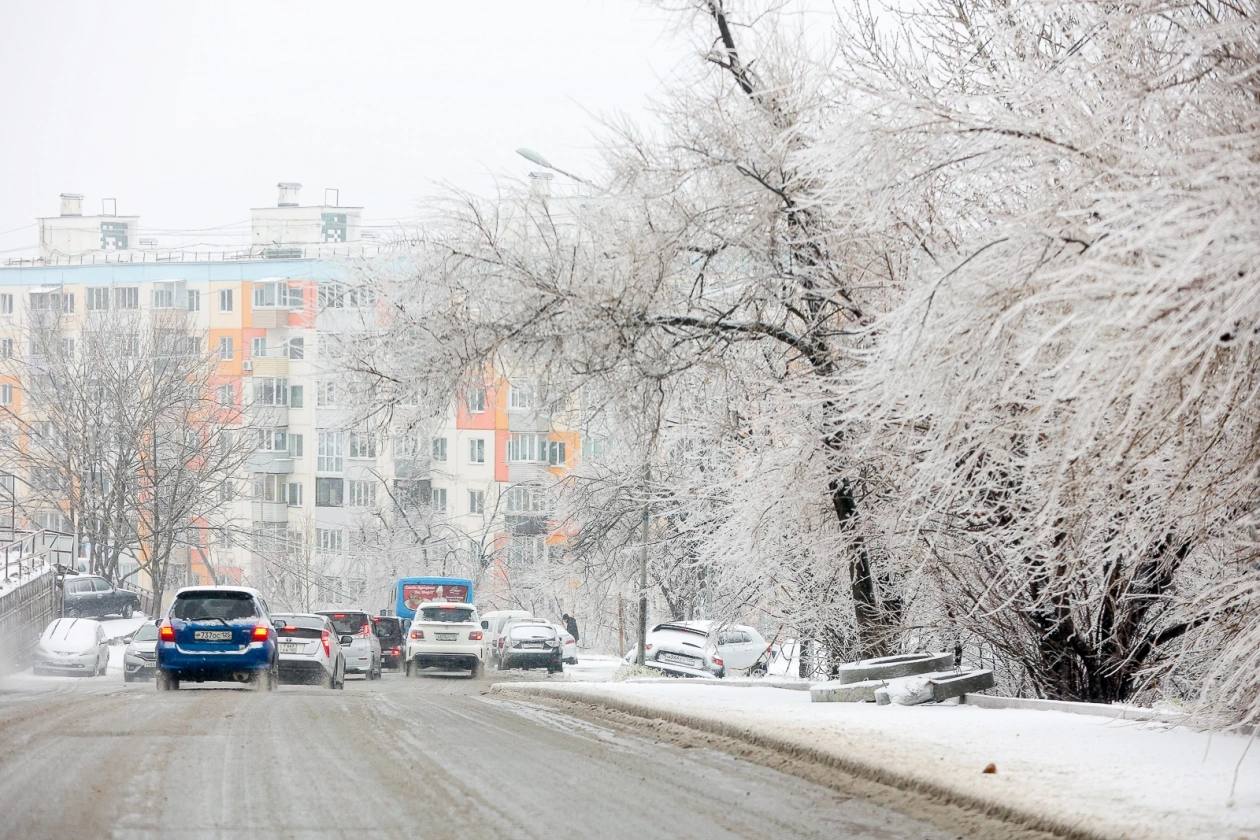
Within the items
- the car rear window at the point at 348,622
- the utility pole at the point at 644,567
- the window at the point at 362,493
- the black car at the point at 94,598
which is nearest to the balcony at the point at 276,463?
the window at the point at 362,493

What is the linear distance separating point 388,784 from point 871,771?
3.10m

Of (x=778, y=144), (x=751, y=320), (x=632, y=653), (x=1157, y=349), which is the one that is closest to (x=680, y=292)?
(x=751, y=320)

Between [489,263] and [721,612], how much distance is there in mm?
10683

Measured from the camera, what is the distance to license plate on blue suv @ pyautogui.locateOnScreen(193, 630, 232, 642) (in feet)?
75.6

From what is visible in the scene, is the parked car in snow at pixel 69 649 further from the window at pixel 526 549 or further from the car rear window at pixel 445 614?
the window at pixel 526 549

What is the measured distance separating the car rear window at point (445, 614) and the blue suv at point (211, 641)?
13.8m

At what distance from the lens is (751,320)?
18828 mm

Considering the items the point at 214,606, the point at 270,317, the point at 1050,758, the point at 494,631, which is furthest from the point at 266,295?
the point at 1050,758

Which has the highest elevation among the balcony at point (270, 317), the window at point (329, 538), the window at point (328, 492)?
the balcony at point (270, 317)

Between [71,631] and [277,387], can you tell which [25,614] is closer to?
[71,631]

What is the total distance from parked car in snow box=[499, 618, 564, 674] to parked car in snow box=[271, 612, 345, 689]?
1335 centimetres

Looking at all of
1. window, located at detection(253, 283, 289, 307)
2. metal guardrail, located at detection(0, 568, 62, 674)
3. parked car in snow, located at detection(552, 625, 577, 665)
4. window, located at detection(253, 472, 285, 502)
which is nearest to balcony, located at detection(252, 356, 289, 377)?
window, located at detection(253, 283, 289, 307)

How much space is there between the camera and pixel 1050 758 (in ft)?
32.9

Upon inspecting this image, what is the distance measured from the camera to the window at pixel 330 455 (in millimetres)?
90250
